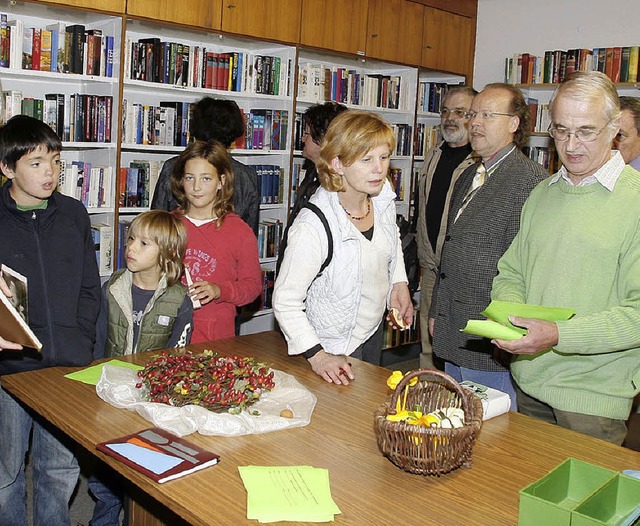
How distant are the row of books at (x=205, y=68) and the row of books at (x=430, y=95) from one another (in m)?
1.53

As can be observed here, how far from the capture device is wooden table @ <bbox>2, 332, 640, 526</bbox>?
1.53m

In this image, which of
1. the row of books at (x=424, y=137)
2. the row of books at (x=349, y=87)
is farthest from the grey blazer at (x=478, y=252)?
the row of books at (x=424, y=137)

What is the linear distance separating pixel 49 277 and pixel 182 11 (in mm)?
2350

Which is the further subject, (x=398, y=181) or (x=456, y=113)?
(x=398, y=181)

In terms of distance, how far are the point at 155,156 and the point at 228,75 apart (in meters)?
0.70

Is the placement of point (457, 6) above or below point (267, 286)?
above

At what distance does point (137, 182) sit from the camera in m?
4.42

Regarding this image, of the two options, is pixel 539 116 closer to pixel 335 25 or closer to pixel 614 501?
pixel 335 25

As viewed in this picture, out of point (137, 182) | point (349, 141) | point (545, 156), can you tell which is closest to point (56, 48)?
point (137, 182)

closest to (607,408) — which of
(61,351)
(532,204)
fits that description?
(532,204)

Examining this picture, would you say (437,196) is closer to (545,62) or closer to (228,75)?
(228,75)

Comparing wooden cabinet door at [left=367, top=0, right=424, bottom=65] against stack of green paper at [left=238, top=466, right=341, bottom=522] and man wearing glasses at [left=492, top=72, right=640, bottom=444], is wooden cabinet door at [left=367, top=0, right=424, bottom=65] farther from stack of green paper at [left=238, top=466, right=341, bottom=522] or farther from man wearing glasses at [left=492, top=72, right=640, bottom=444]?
stack of green paper at [left=238, top=466, right=341, bottom=522]

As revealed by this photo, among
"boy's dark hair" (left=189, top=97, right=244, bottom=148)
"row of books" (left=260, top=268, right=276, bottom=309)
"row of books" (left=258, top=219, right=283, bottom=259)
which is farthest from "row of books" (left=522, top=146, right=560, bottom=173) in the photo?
"boy's dark hair" (left=189, top=97, right=244, bottom=148)

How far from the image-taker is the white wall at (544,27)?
5.56 m
